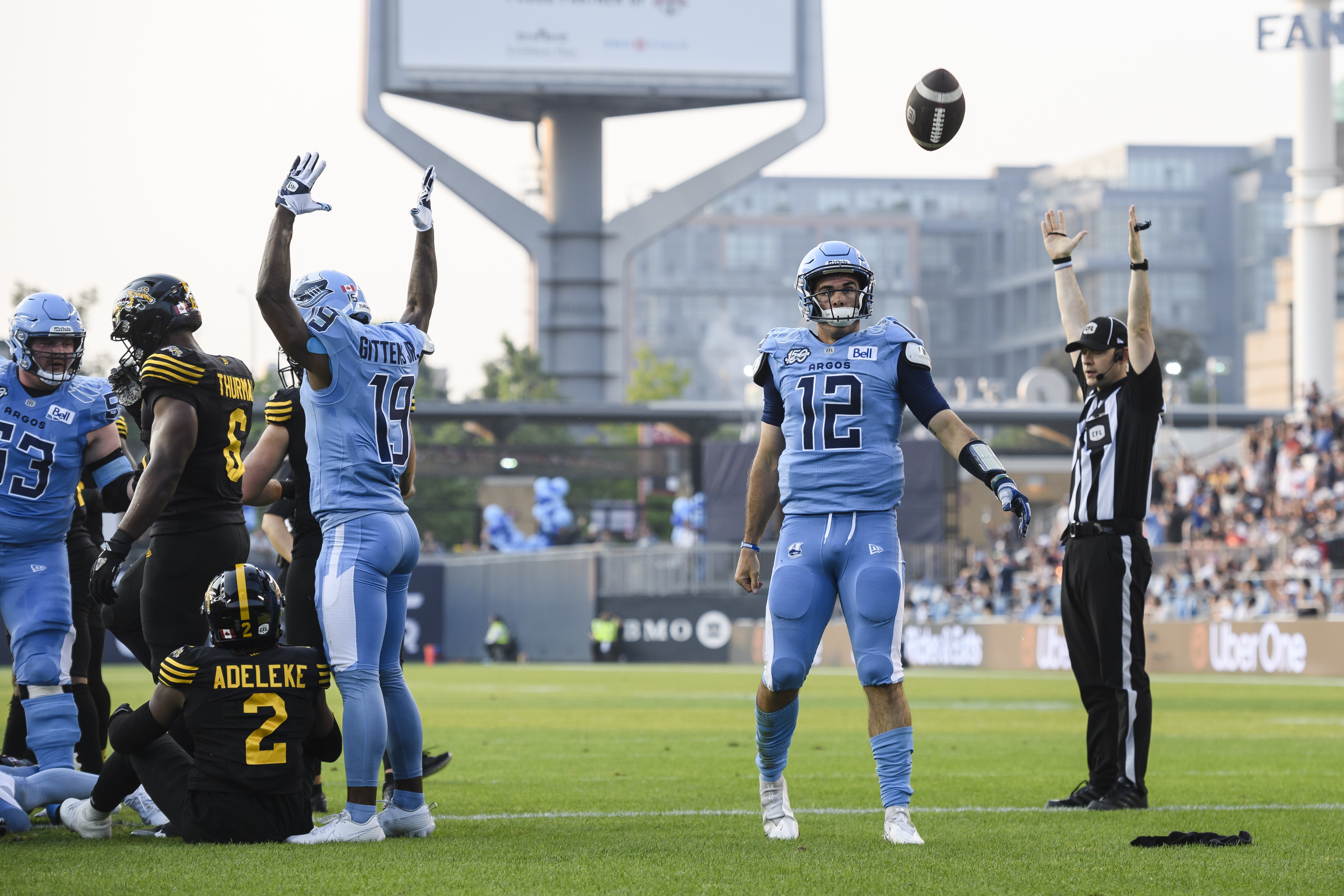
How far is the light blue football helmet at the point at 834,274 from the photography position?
675 cm

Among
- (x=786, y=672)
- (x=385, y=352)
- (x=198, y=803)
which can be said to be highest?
(x=385, y=352)

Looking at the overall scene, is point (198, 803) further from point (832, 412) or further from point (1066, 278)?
point (1066, 278)

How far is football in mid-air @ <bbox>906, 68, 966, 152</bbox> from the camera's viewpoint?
8.48 metres

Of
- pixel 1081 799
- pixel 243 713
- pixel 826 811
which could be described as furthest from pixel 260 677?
pixel 1081 799

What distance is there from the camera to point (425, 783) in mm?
9406

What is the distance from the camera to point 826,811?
25.5 ft

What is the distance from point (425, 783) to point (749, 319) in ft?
486

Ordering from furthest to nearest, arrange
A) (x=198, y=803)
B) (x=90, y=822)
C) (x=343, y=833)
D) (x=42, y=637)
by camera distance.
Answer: (x=42, y=637) < (x=90, y=822) < (x=343, y=833) < (x=198, y=803)

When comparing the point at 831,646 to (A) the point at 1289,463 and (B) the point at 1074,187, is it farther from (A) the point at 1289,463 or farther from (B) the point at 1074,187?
(B) the point at 1074,187

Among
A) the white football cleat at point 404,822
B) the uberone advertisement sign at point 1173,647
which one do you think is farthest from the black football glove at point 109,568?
the uberone advertisement sign at point 1173,647

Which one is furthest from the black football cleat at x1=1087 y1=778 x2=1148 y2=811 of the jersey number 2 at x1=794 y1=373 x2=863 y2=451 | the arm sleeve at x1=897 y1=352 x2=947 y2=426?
the jersey number 2 at x1=794 y1=373 x2=863 y2=451

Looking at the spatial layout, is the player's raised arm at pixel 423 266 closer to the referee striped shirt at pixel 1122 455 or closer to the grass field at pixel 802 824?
the grass field at pixel 802 824

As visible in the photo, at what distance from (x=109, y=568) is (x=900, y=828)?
3.21 m

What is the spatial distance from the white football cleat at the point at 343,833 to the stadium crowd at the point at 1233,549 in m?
20.8
